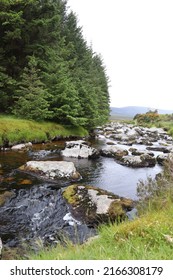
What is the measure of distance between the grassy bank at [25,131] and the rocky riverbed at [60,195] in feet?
7.24

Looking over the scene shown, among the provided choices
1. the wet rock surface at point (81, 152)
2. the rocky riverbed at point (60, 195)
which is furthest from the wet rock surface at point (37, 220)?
the wet rock surface at point (81, 152)

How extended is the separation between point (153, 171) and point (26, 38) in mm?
19341

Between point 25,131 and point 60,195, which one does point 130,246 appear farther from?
point 25,131

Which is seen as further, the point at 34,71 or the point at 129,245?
the point at 34,71

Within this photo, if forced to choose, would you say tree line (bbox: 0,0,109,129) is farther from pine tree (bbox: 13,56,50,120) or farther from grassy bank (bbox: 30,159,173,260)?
grassy bank (bbox: 30,159,173,260)

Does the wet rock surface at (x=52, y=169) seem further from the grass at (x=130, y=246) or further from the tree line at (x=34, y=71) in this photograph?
the tree line at (x=34, y=71)

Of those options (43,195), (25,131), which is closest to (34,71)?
(25,131)

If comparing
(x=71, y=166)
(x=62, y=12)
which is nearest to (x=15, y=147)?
(x=71, y=166)

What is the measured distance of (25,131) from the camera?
21.4 meters

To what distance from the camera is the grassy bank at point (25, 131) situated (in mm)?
19719

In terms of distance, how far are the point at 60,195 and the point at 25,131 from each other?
12359 mm

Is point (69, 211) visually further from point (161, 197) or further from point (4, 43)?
point (4, 43)

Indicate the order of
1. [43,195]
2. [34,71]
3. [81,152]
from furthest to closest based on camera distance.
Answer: [34,71], [81,152], [43,195]
